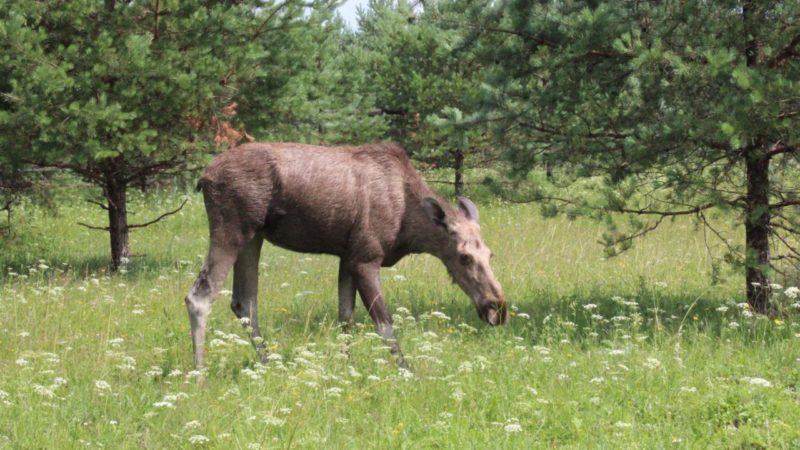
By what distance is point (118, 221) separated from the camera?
43.8 feet

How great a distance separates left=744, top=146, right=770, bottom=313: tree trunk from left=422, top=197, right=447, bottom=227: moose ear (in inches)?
110

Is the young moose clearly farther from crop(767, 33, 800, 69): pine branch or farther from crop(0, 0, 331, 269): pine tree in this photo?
crop(0, 0, 331, 269): pine tree

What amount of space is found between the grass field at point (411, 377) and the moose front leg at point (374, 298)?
0.47ft

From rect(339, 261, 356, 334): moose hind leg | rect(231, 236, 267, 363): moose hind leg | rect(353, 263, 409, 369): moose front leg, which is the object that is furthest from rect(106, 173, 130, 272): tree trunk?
rect(353, 263, 409, 369): moose front leg

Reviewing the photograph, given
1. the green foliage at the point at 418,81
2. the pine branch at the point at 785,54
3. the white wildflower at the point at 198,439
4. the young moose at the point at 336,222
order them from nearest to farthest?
1. the white wildflower at the point at 198,439
2. the young moose at the point at 336,222
3. the pine branch at the point at 785,54
4. the green foliage at the point at 418,81

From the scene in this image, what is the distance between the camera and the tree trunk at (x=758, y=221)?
8.65 metres

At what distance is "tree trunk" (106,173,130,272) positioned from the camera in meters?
13.1

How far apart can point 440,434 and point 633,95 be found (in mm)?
4881

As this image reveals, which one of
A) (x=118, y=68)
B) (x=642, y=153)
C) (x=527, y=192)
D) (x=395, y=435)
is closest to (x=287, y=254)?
(x=118, y=68)

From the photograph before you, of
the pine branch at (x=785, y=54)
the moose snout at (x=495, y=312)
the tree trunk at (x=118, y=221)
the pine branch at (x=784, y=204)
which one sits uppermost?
the pine branch at (x=785, y=54)

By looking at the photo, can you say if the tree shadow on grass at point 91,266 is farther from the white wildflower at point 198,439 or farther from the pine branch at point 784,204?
the pine branch at point 784,204

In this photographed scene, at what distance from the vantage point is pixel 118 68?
11.2m

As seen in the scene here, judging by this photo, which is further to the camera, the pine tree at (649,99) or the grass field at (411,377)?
the pine tree at (649,99)

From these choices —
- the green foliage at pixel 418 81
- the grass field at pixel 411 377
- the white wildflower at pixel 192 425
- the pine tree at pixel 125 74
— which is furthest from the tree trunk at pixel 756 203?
the green foliage at pixel 418 81
